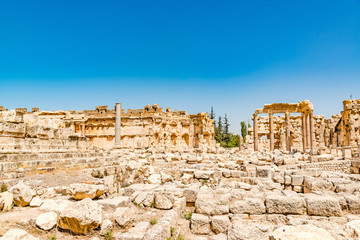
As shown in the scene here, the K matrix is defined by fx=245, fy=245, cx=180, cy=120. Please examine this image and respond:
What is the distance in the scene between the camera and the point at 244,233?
408 cm

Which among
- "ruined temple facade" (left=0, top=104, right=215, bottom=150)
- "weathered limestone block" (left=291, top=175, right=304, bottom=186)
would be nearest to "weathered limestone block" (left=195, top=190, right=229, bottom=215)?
"weathered limestone block" (left=291, top=175, right=304, bottom=186)

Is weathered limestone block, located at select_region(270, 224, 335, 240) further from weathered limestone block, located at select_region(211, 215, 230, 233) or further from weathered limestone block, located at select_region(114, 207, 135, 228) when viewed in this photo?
weathered limestone block, located at select_region(114, 207, 135, 228)

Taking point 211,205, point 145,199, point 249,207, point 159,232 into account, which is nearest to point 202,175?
point 145,199

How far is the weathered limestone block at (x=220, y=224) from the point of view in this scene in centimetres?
467

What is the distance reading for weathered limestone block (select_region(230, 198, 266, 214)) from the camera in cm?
490

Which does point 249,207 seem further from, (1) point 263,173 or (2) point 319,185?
(1) point 263,173

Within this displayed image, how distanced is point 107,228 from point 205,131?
93.3ft

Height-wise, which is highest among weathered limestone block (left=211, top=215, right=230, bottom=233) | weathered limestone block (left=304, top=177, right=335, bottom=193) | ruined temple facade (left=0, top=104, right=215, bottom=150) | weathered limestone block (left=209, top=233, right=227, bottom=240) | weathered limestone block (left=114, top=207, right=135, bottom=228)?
ruined temple facade (left=0, top=104, right=215, bottom=150)

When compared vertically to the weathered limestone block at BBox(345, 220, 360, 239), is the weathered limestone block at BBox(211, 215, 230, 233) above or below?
below

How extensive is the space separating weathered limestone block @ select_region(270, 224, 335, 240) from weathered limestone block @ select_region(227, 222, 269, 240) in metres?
0.81

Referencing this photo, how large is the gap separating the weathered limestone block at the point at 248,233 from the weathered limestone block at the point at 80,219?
222 centimetres

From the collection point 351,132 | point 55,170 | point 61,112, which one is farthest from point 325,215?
point 61,112

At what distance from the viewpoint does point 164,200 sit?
5.43 metres

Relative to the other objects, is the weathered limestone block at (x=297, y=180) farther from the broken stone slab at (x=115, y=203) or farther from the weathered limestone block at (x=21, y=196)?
the weathered limestone block at (x=21, y=196)
